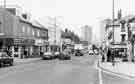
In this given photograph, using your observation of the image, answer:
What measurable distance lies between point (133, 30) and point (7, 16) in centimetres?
2385

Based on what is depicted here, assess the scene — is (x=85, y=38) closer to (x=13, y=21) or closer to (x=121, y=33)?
(x=121, y=33)

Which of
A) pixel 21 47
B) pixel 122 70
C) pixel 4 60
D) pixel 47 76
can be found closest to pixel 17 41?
pixel 21 47

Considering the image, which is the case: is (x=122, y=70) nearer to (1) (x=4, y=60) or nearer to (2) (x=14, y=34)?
(1) (x=4, y=60)

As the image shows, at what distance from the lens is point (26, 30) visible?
5734 cm

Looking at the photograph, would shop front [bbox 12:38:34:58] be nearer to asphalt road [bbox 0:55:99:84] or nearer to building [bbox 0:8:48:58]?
building [bbox 0:8:48:58]

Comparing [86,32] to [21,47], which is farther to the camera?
[86,32]

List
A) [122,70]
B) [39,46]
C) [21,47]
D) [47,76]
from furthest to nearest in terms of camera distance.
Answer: [39,46] → [21,47] → [122,70] → [47,76]

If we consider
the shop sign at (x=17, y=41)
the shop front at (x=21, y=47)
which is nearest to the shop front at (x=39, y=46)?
the shop front at (x=21, y=47)

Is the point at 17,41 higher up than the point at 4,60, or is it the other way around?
the point at 17,41

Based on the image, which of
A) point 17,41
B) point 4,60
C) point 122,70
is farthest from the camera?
point 17,41

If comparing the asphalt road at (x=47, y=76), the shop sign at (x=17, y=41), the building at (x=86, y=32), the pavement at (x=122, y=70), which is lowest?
the pavement at (x=122, y=70)

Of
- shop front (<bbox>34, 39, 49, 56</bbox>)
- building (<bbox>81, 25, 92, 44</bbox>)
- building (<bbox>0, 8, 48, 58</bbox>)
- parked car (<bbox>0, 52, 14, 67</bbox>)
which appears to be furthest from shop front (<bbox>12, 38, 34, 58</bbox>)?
building (<bbox>81, 25, 92, 44</bbox>)

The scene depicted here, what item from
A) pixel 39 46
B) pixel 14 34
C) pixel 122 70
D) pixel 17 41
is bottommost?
pixel 122 70

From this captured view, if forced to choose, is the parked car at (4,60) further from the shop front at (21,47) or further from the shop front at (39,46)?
the shop front at (39,46)
